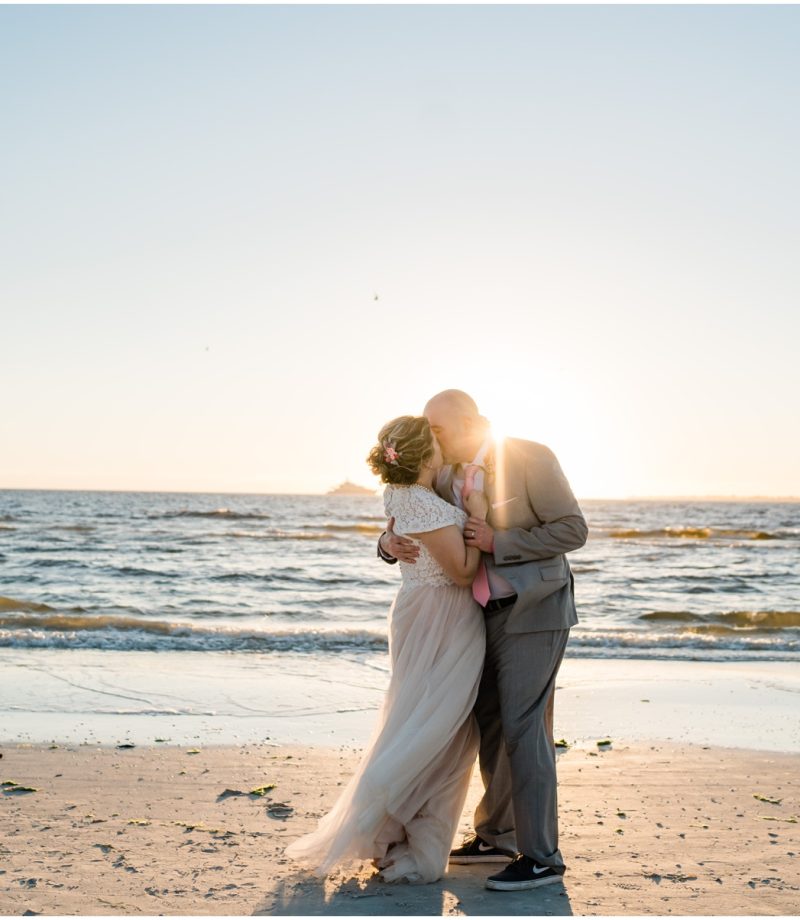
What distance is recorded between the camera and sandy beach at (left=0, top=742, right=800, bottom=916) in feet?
11.6

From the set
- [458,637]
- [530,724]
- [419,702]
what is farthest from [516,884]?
[458,637]

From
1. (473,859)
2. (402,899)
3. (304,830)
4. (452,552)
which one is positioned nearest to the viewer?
(402,899)

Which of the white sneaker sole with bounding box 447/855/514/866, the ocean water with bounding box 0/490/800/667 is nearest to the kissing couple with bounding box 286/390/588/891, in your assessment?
the white sneaker sole with bounding box 447/855/514/866

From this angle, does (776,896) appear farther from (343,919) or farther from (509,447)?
(509,447)

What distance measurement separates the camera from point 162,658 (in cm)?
1026

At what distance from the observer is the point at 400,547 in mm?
3881

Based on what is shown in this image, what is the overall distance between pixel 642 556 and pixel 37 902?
26503 mm

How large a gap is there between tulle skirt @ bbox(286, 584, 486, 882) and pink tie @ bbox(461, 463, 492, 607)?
7 cm

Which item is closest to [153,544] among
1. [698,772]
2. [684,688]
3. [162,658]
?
[162,658]

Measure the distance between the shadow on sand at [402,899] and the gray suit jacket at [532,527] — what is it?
40.1 inches

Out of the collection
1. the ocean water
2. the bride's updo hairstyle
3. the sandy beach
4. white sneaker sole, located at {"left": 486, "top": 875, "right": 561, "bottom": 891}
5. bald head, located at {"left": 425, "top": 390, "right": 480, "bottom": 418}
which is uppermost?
bald head, located at {"left": 425, "top": 390, "right": 480, "bottom": 418}

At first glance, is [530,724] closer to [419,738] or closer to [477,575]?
[419,738]

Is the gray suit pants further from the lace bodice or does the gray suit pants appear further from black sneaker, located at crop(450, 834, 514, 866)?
the lace bodice

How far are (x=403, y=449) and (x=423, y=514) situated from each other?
0.87 ft
